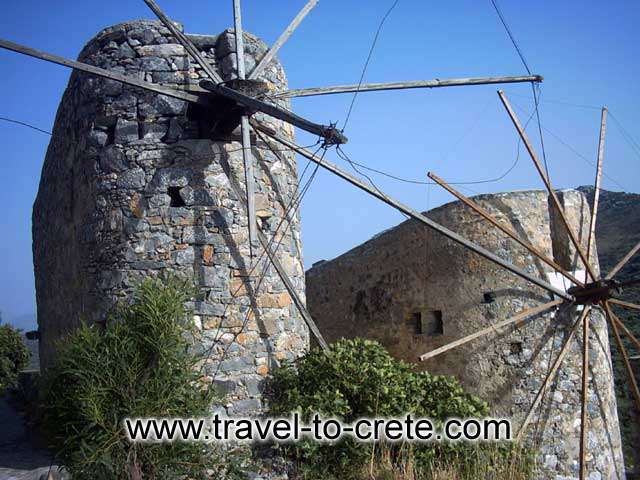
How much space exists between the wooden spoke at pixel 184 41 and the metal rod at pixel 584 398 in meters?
5.22

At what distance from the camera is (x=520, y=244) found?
7871 mm

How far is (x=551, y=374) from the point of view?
7.36m

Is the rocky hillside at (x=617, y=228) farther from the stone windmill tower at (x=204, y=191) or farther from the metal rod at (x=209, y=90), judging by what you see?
the metal rod at (x=209, y=90)

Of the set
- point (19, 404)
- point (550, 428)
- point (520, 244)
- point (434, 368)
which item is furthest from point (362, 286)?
point (19, 404)

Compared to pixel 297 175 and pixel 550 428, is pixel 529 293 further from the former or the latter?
pixel 297 175

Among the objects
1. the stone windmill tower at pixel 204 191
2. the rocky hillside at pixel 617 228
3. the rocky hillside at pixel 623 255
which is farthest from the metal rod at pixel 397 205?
the rocky hillside at pixel 617 228

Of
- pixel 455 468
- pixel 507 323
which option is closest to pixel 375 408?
pixel 455 468

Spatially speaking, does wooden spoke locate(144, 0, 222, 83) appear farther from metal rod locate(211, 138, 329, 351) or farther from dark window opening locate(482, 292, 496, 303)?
dark window opening locate(482, 292, 496, 303)

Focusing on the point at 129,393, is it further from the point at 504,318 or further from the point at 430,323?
the point at 504,318

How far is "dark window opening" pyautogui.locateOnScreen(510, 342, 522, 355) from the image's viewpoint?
25.3 feet

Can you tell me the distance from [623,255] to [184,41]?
14.6 meters

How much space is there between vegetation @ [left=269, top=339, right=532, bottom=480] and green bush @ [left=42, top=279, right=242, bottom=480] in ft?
3.39

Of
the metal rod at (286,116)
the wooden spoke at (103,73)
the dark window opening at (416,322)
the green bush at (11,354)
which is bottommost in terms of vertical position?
the green bush at (11,354)

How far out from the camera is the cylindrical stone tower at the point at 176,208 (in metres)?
6.63
